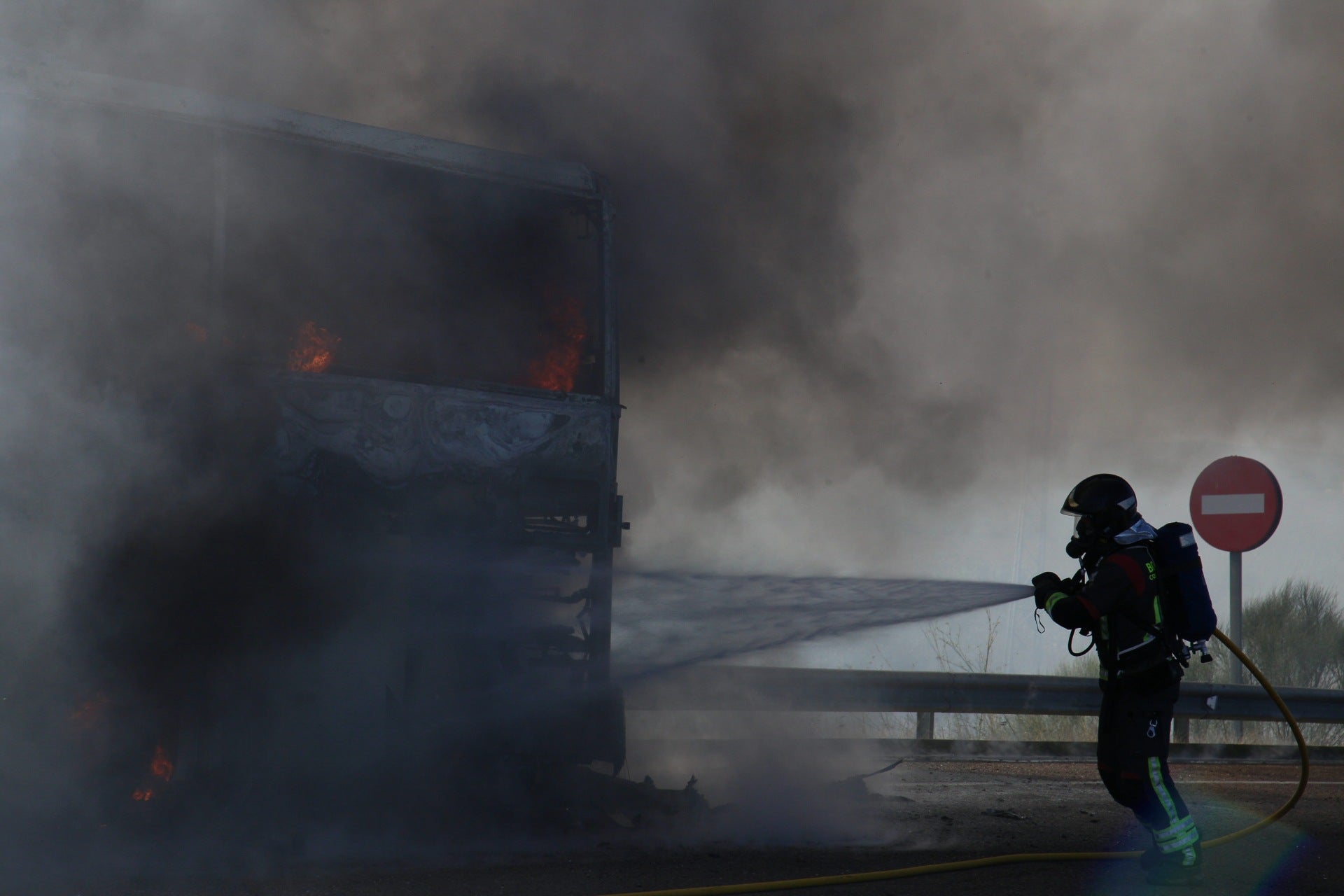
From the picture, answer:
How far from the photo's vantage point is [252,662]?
407 centimetres

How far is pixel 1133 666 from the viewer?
11.9 feet

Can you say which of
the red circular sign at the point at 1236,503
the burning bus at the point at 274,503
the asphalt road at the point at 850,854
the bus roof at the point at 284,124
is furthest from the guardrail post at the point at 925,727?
the bus roof at the point at 284,124

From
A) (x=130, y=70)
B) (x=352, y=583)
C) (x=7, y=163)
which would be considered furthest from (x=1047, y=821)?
(x=130, y=70)

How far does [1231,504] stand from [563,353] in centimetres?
465

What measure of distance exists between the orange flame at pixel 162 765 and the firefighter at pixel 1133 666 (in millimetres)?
3018

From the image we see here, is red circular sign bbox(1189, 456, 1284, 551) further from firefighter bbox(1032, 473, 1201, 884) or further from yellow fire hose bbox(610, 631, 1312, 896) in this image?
firefighter bbox(1032, 473, 1201, 884)

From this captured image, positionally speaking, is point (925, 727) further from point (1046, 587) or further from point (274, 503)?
point (274, 503)

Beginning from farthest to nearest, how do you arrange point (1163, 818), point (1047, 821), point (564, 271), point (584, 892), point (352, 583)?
point (564, 271) < point (1047, 821) < point (352, 583) < point (1163, 818) < point (584, 892)

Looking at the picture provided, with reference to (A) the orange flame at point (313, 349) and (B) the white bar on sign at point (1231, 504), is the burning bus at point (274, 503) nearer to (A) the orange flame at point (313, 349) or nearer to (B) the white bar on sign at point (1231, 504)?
(A) the orange flame at point (313, 349)

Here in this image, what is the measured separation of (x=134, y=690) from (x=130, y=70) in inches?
110

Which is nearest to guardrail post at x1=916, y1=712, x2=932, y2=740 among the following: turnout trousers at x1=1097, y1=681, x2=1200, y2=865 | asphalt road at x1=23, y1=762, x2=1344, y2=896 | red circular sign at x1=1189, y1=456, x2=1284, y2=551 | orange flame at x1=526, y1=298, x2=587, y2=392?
asphalt road at x1=23, y1=762, x2=1344, y2=896

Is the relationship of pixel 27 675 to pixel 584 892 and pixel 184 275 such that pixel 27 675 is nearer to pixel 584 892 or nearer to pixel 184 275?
pixel 184 275

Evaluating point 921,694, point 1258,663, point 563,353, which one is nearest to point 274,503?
point 563,353

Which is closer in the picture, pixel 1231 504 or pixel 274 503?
pixel 274 503
